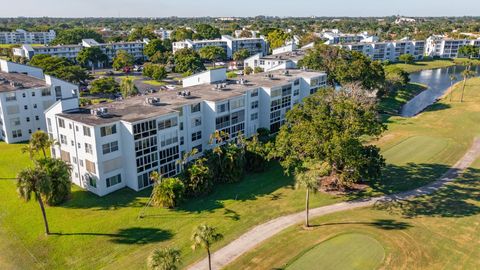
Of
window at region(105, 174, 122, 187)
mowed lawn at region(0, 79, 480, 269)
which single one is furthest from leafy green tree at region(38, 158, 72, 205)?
window at region(105, 174, 122, 187)

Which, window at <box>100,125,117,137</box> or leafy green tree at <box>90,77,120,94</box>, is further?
leafy green tree at <box>90,77,120,94</box>

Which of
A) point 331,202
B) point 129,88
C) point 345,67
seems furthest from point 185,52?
point 331,202

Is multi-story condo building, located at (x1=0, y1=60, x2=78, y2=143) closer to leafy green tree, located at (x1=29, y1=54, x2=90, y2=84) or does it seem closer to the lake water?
leafy green tree, located at (x1=29, y1=54, x2=90, y2=84)

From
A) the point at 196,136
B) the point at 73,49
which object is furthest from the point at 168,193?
the point at 73,49

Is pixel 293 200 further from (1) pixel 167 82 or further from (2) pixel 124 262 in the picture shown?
(1) pixel 167 82

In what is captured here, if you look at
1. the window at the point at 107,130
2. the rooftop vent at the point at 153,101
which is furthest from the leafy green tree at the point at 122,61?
the window at the point at 107,130

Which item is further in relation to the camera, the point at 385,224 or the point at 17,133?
the point at 17,133

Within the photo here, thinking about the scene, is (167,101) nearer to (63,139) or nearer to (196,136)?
(196,136)
